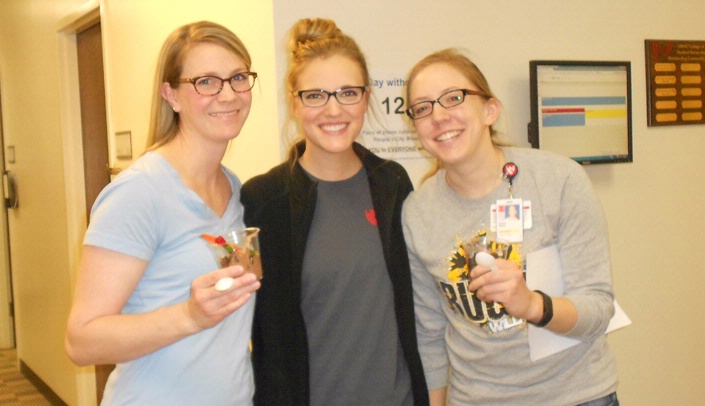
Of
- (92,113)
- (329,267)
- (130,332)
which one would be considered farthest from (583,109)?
(92,113)

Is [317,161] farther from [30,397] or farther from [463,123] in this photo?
[30,397]

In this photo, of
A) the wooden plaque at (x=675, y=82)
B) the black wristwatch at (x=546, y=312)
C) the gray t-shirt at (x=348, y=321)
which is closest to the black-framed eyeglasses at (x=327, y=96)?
the gray t-shirt at (x=348, y=321)

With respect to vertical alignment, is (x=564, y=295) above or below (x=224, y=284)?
below

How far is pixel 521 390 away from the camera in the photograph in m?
1.83

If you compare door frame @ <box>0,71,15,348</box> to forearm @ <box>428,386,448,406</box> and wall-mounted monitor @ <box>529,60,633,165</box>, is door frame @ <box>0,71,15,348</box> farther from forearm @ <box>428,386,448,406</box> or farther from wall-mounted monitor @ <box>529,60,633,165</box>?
forearm @ <box>428,386,448,406</box>

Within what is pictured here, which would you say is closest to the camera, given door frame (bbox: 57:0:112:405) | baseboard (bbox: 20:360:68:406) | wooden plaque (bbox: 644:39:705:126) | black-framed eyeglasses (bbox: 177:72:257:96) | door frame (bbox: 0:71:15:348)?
black-framed eyeglasses (bbox: 177:72:257:96)

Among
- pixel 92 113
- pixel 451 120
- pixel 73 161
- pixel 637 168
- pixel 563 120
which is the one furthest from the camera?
pixel 92 113

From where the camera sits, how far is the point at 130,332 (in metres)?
1.57

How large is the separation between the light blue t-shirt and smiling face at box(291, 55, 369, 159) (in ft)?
1.33

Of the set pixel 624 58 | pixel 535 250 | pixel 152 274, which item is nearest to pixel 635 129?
pixel 624 58

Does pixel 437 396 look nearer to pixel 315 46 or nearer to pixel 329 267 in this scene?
pixel 329 267

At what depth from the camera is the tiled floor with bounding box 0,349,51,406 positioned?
526 cm

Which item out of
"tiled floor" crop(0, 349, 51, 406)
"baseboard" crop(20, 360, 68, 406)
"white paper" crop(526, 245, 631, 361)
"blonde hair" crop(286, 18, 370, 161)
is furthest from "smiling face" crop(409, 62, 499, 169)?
"tiled floor" crop(0, 349, 51, 406)

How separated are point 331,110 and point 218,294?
69cm
